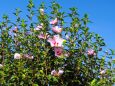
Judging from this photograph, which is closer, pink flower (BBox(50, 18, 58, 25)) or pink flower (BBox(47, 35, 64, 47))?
pink flower (BBox(47, 35, 64, 47))

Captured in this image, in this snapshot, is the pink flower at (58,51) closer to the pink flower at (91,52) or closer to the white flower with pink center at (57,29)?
the white flower with pink center at (57,29)

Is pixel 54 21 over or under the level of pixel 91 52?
over

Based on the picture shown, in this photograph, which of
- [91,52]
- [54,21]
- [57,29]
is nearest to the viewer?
[57,29]

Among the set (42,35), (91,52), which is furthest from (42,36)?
(91,52)

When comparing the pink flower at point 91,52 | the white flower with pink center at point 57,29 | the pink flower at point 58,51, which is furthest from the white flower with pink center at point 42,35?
the pink flower at point 91,52

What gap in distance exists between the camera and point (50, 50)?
20.2 feet

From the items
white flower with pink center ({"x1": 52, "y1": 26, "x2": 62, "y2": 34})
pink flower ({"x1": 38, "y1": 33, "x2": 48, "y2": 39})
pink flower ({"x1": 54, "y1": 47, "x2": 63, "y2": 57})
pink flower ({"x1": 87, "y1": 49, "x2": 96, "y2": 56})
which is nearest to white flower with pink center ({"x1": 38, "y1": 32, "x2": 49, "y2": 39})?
pink flower ({"x1": 38, "y1": 33, "x2": 48, "y2": 39})

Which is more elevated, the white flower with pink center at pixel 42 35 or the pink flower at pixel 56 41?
the white flower with pink center at pixel 42 35

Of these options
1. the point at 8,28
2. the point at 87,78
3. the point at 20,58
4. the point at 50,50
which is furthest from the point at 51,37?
the point at 8,28

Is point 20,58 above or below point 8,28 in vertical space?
below

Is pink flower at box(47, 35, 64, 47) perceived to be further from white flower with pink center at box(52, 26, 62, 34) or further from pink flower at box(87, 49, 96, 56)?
pink flower at box(87, 49, 96, 56)

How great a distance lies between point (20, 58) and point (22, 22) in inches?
32.8

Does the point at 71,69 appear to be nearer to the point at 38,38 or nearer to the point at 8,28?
the point at 38,38

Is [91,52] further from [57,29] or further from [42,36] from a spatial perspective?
[42,36]
